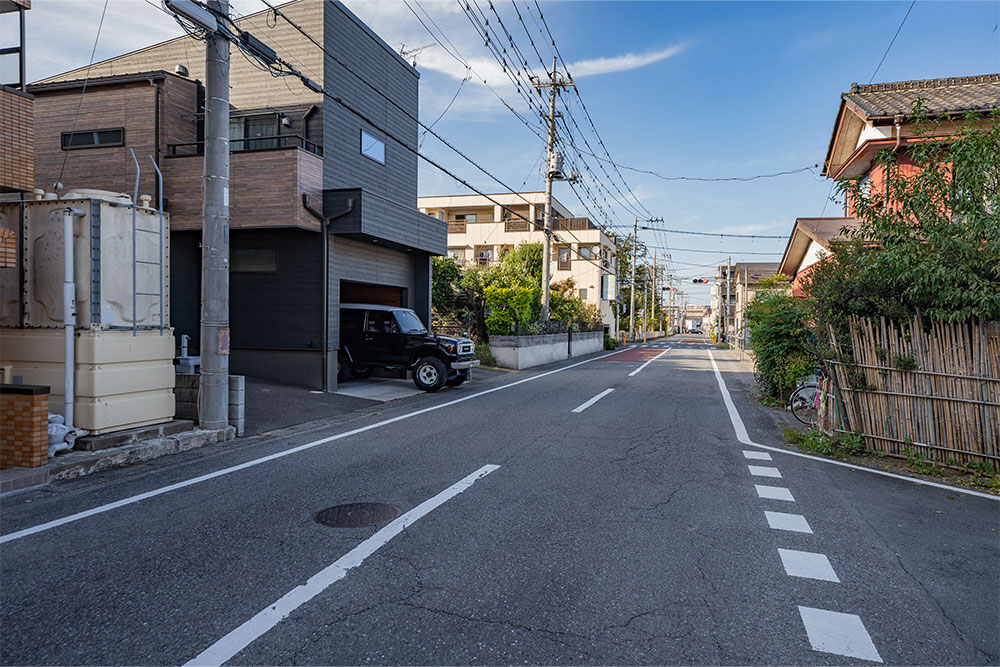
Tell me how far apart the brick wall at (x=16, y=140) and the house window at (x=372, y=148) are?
8751mm

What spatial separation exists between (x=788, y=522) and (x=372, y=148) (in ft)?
50.2

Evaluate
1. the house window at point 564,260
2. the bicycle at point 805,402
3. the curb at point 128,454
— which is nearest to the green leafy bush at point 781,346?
the bicycle at point 805,402

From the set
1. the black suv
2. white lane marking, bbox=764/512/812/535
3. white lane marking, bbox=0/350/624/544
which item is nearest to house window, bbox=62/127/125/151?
the black suv

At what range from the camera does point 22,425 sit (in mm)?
5941

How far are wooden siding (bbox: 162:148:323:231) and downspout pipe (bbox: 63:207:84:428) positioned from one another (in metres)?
6.27

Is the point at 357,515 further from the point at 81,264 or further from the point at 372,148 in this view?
the point at 372,148

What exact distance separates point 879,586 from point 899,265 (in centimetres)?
481

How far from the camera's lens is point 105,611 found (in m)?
3.30

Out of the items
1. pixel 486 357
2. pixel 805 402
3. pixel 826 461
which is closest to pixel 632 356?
pixel 486 357

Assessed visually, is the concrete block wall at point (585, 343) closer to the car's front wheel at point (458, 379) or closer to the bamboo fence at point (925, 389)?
the car's front wheel at point (458, 379)

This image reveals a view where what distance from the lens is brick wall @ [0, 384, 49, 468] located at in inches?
234

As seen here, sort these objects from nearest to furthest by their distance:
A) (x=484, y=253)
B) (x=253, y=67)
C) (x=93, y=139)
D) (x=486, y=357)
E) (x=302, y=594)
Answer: (x=302, y=594) < (x=93, y=139) < (x=253, y=67) < (x=486, y=357) < (x=484, y=253)

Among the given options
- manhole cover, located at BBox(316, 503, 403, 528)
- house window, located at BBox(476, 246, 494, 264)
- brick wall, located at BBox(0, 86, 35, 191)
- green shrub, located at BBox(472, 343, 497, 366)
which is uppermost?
house window, located at BBox(476, 246, 494, 264)

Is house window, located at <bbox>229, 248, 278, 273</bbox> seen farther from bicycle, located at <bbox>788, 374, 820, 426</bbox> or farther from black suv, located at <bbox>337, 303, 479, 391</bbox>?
bicycle, located at <bbox>788, 374, 820, 426</bbox>
